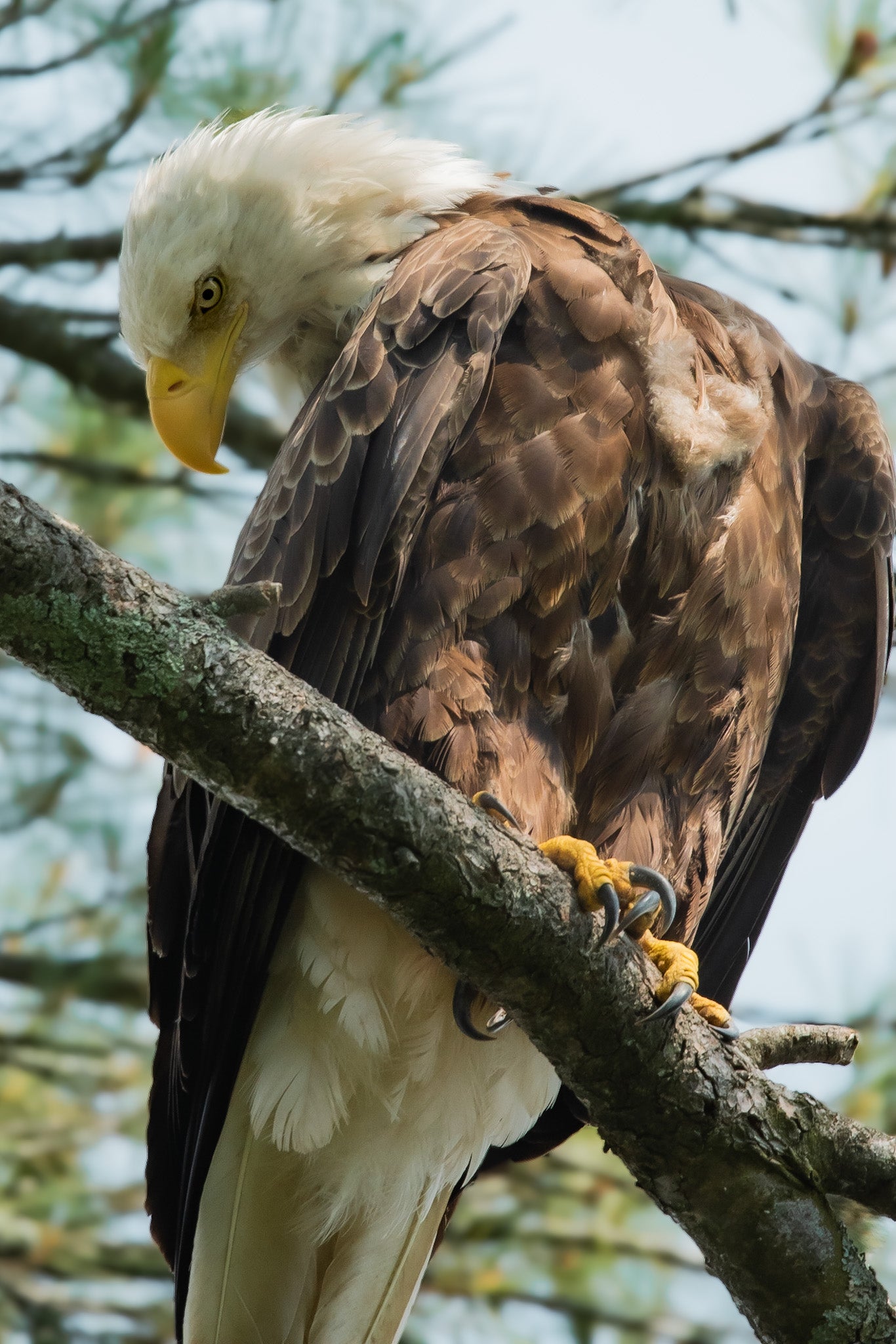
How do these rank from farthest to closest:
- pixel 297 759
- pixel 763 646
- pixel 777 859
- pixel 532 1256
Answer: pixel 532 1256
pixel 777 859
pixel 763 646
pixel 297 759

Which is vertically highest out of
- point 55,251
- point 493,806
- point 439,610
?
point 55,251

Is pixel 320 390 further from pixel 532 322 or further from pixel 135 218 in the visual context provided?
pixel 135 218

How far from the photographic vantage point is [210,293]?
3318mm

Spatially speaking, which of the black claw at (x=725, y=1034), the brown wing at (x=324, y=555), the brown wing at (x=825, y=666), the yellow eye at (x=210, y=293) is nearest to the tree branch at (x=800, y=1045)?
the black claw at (x=725, y=1034)

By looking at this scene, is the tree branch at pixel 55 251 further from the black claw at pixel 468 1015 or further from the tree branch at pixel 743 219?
the black claw at pixel 468 1015

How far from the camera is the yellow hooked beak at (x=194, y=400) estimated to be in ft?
10.8

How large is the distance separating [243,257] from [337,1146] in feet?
6.49

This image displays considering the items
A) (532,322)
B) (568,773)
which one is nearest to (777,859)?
(568,773)

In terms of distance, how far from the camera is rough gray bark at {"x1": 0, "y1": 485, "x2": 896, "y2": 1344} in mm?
1894

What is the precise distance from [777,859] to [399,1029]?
3.74ft

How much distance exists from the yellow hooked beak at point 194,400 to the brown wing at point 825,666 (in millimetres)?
1348

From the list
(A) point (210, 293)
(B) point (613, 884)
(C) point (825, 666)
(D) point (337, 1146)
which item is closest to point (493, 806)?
(B) point (613, 884)

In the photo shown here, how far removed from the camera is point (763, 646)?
310 centimetres

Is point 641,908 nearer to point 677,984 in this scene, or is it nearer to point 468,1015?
point 677,984
